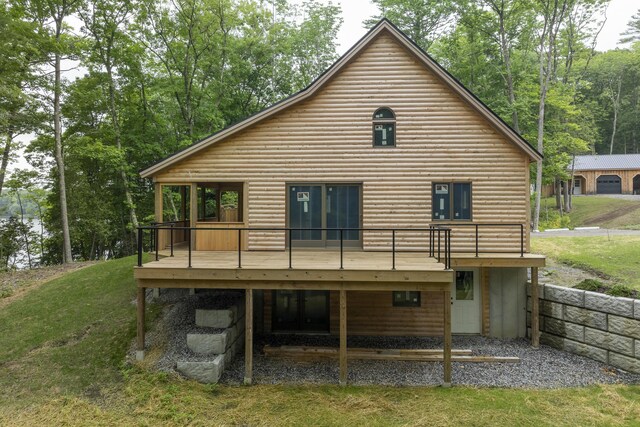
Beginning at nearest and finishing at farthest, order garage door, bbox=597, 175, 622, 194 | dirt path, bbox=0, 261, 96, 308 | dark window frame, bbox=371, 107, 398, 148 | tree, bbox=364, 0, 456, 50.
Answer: dark window frame, bbox=371, 107, 398, 148 < dirt path, bbox=0, 261, 96, 308 < tree, bbox=364, 0, 456, 50 < garage door, bbox=597, 175, 622, 194

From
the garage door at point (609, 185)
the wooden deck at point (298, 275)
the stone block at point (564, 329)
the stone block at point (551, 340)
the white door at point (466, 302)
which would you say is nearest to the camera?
the wooden deck at point (298, 275)

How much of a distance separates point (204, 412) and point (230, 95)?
67.9 feet

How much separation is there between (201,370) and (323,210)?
5293 mm

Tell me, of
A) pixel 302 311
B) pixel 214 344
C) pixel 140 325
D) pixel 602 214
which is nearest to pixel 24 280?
pixel 140 325

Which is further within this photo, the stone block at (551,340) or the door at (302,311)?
the door at (302,311)

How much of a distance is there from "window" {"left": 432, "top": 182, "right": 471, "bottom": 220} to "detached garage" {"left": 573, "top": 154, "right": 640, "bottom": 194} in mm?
33493

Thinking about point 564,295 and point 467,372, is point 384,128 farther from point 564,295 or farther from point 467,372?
point 467,372

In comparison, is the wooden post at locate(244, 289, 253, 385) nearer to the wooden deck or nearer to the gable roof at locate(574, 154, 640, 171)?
the wooden deck

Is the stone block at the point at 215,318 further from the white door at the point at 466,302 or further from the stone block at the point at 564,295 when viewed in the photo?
the stone block at the point at 564,295

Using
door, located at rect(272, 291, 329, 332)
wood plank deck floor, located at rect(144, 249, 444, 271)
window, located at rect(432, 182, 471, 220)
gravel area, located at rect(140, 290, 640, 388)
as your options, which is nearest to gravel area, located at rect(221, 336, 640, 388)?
gravel area, located at rect(140, 290, 640, 388)

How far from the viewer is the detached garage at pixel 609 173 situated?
118 ft

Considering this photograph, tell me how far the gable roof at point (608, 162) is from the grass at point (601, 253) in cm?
2589

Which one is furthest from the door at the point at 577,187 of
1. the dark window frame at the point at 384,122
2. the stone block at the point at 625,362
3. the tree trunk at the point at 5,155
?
the tree trunk at the point at 5,155

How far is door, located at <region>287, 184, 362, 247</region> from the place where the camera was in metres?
A: 10.6
